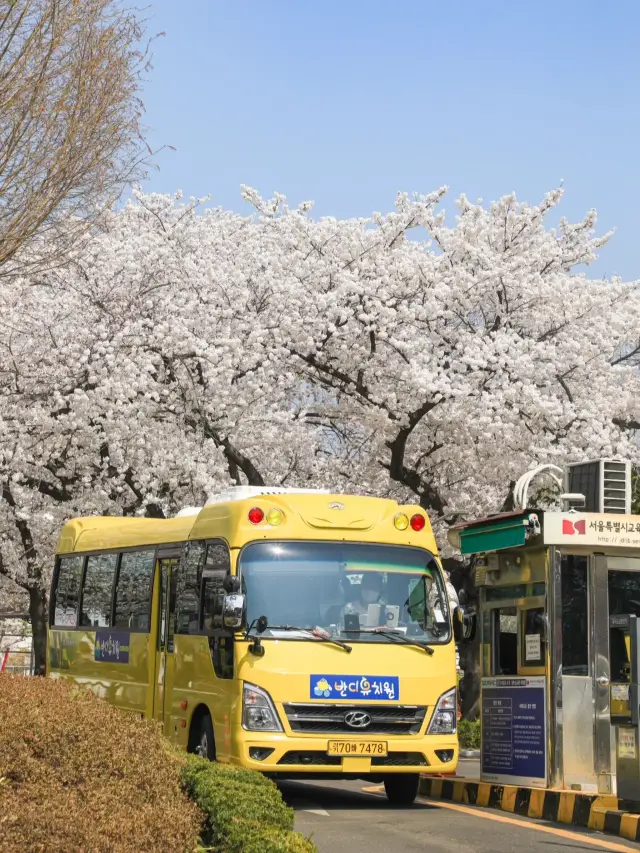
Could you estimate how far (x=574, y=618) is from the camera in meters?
12.5

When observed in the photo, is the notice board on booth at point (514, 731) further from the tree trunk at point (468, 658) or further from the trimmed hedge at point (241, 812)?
the tree trunk at point (468, 658)

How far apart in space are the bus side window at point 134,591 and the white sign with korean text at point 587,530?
4.99m

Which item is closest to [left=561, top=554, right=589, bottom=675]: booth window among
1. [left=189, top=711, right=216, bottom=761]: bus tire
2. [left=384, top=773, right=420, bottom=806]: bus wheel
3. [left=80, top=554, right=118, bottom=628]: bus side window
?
[left=384, top=773, right=420, bottom=806]: bus wheel

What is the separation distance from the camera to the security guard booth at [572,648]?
12.3 metres

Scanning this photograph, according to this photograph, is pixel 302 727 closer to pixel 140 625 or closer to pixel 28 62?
pixel 140 625

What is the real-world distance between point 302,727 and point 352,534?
1915 millimetres

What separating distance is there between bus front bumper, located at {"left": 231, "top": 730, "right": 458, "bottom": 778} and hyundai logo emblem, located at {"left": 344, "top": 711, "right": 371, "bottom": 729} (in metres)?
0.11

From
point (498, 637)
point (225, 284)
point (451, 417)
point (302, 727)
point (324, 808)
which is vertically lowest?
point (324, 808)

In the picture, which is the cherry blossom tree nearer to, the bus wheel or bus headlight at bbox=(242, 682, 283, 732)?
the bus wheel

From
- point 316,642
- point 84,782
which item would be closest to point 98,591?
point 316,642

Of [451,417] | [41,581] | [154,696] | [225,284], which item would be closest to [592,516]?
[154,696]

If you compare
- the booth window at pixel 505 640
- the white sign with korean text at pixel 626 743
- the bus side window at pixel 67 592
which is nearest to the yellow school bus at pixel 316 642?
the booth window at pixel 505 640

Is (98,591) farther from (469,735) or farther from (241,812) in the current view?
(241,812)

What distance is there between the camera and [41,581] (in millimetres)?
30484
